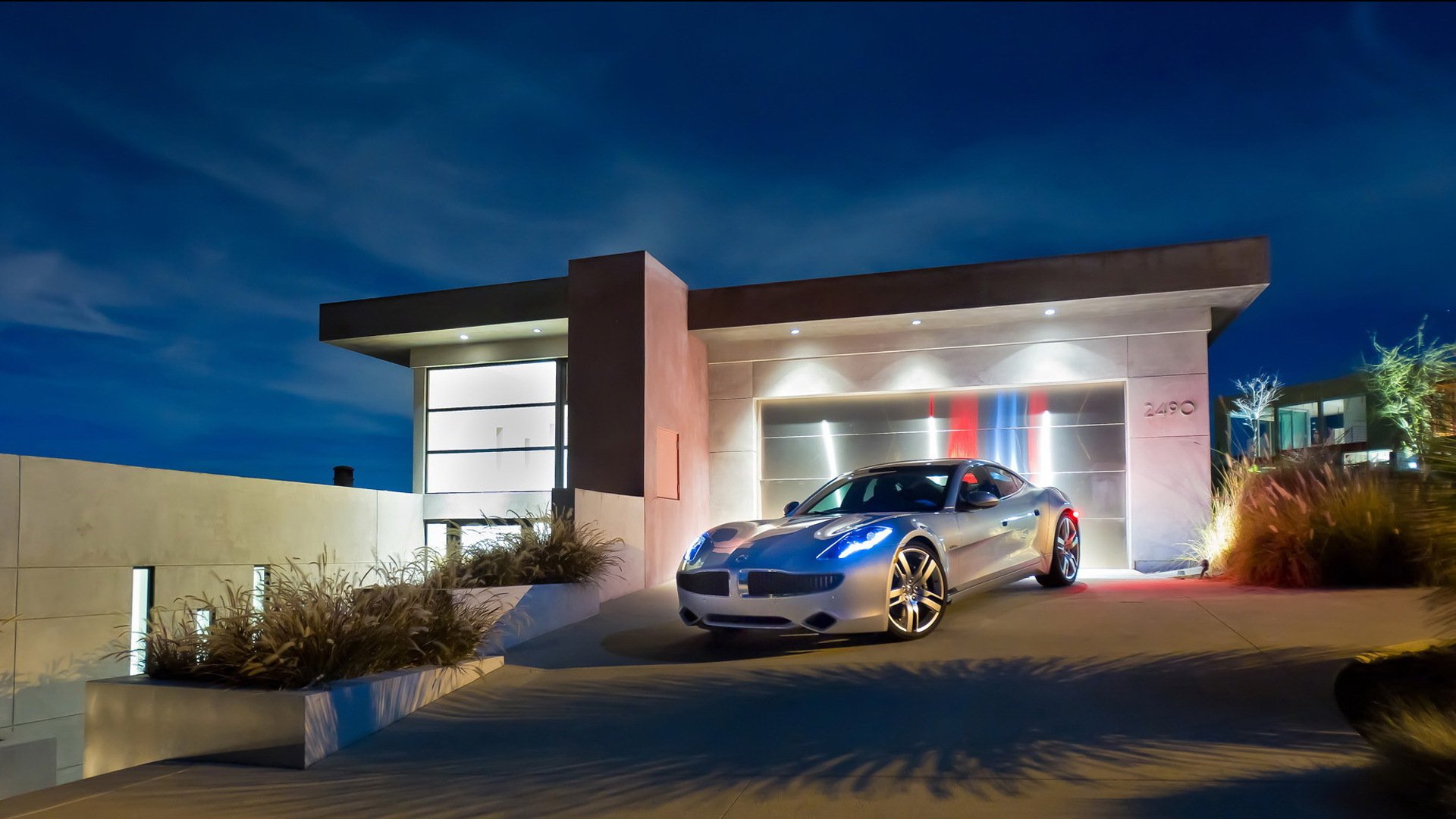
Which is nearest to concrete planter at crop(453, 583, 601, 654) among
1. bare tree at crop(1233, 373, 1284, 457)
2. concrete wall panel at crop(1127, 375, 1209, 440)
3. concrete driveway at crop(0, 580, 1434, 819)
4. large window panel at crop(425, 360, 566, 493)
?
concrete driveway at crop(0, 580, 1434, 819)

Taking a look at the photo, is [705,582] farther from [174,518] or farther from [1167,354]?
[1167,354]

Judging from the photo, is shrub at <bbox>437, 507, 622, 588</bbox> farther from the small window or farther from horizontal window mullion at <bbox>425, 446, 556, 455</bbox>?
horizontal window mullion at <bbox>425, 446, 556, 455</bbox>

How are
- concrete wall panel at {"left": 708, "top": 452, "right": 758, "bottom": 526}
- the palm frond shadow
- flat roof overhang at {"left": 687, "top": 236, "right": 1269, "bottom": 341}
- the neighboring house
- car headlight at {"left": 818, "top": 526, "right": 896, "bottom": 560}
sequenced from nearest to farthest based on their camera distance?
the palm frond shadow, car headlight at {"left": 818, "top": 526, "right": 896, "bottom": 560}, the neighboring house, flat roof overhang at {"left": 687, "top": 236, "right": 1269, "bottom": 341}, concrete wall panel at {"left": 708, "top": 452, "right": 758, "bottom": 526}

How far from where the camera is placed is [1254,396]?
19.9 metres

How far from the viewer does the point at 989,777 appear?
4180 millimetres

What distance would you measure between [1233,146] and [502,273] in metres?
57.8

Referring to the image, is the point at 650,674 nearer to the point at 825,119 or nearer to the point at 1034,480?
the point at 1034,480

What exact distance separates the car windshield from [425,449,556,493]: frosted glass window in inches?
362

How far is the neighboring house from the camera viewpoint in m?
11.6

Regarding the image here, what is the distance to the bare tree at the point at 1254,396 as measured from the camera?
1983cm

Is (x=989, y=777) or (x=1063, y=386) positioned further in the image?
(x=1063, y=386)

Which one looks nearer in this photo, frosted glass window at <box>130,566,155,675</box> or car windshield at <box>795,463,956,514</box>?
car windshield at <box>795,463,956,514</box>

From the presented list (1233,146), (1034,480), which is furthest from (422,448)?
(1233,146)

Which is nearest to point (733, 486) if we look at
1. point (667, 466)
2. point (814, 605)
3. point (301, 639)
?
point (667, 466)
